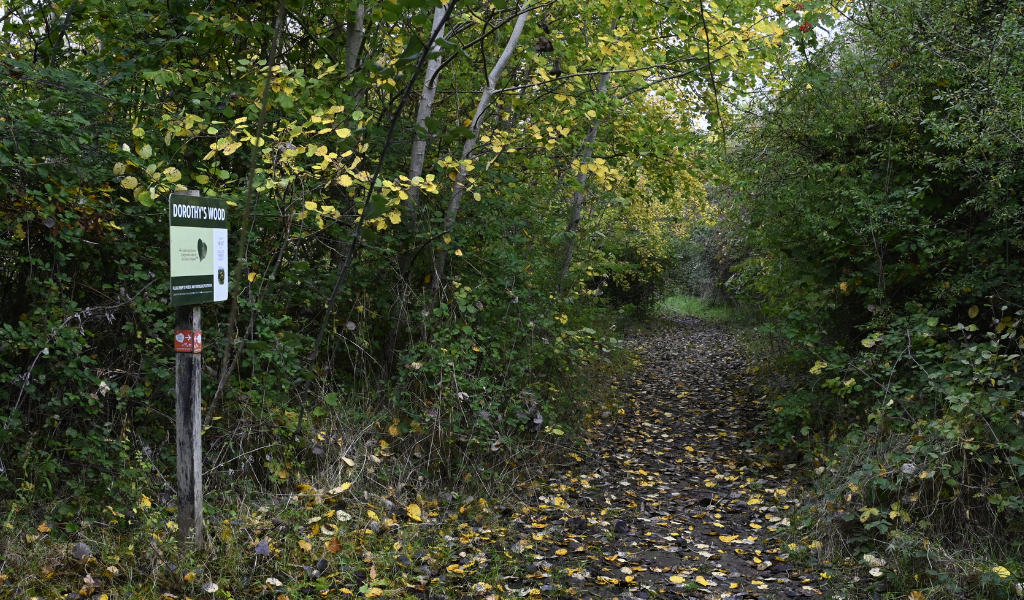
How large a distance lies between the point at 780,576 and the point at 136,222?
4.57 metres

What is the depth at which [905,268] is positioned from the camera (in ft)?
18.6

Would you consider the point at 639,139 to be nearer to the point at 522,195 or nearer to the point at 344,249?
the point at 522,195

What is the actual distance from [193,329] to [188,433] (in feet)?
1.75

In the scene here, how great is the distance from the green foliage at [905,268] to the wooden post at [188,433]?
12.6 ft

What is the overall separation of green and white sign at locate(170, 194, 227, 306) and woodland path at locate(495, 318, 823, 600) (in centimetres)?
235

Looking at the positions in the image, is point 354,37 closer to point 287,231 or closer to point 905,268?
point 287,231

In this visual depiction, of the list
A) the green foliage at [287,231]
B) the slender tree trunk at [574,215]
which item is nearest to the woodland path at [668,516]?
the green foliage at [287,231]

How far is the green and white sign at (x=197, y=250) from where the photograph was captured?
10.4 ft

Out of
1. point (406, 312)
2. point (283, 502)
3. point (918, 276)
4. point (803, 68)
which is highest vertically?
point (803, 68)

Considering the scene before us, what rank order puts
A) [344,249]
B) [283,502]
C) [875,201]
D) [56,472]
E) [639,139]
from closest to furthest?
[56,472], [283,502], [344,249], [875,201], [639,139]

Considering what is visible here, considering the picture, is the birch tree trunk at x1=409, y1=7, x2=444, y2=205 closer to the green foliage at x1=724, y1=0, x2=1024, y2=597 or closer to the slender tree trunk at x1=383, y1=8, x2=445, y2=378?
the slender tree trunk at x1=383, y1=8, x2=445, y2=378

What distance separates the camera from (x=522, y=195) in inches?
262

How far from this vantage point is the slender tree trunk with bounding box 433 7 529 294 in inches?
217

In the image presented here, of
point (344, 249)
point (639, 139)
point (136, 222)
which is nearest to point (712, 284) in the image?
point (639, 139)
